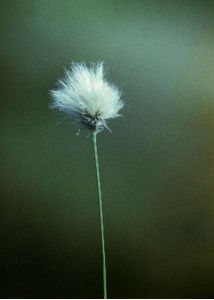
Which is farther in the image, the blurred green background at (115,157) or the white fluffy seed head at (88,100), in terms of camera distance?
the blurred green background at (115,157)

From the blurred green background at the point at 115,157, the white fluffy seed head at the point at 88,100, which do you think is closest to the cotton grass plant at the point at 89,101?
the white fluffy seed head at the point at 88,100

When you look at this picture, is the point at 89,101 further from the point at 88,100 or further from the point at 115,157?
the point at 115,157

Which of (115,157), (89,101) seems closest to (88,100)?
(89,101)

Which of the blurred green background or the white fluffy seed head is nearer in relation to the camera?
the white fluffy seed head

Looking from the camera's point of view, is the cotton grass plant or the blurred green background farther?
the blurred green background

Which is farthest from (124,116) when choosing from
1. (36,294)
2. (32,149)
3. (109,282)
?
(36,294)

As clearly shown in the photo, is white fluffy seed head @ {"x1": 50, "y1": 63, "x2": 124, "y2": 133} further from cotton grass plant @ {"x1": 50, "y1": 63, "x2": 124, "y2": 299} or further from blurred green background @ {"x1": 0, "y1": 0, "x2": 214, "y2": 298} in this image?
blurred green background @ {"x1": 0, "y1": 0, "x2": 214, "y2": 298}

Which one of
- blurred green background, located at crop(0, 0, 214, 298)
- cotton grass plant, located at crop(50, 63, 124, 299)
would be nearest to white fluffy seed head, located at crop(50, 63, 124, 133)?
cotton grass plant, located at crop(50, 63, 124, 299)

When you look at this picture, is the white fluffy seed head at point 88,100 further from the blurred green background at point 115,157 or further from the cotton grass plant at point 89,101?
the blurred green background at point 115,157
